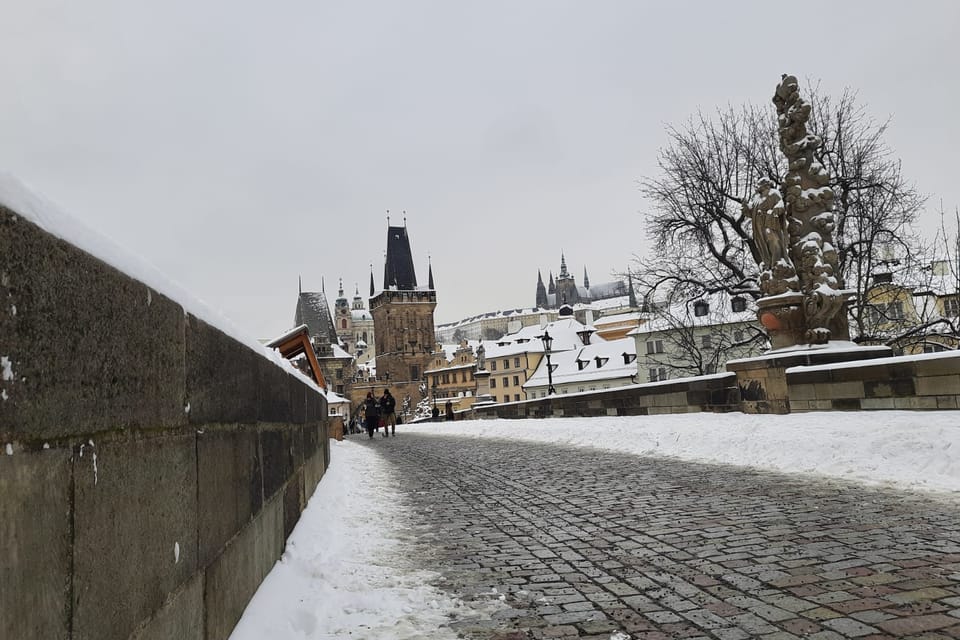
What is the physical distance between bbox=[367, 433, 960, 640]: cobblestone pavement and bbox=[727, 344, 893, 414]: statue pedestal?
579cm

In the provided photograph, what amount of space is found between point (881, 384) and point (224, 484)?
10499 millimetres

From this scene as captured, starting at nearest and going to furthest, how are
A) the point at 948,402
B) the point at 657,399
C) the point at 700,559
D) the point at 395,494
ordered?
1. the point at 700,559
2. the point at 395,494
3. the point at 948,402
4. the point at 657,399

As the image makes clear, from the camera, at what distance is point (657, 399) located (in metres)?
18.3

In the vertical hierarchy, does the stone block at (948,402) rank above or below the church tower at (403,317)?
below

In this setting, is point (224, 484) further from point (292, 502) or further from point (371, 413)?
point (371, 413)

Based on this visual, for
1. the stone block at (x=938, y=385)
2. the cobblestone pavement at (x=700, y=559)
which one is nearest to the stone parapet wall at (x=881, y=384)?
the stone block at (x=938, y=385)

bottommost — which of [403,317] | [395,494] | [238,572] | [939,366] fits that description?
[395,494]

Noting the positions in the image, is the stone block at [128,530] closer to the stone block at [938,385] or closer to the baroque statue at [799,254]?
the stone block at [938,385]

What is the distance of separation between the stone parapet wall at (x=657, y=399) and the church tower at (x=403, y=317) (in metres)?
96.4

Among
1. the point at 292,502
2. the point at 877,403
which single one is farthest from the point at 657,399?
the point at 292,502

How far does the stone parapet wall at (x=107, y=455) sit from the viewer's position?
4.34 ft

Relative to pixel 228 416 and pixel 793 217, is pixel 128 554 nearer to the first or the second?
pixel 228 416

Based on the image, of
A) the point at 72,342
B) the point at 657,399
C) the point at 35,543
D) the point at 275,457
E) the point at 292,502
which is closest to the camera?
the point at 35,543

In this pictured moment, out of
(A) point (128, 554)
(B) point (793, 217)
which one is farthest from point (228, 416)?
(B) point (793, 217)
